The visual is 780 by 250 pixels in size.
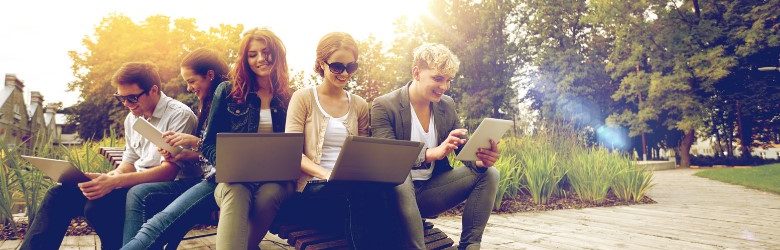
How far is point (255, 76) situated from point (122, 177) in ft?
2.76

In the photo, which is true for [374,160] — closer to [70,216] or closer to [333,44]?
[333,44]

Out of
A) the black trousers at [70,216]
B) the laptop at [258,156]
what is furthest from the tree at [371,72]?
the laptop at [258,156]

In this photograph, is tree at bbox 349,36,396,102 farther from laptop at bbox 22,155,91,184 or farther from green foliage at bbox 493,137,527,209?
laptop at bbox 22,155,91,184

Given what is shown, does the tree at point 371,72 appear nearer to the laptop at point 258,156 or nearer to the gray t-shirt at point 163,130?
the gray t-shirt at point 163,130

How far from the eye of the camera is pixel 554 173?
704cm

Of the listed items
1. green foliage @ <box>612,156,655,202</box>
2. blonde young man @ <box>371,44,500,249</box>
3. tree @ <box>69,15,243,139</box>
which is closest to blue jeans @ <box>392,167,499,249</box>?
blonde young man @ <box>371,44,500,249</box>

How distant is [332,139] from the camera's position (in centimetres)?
262

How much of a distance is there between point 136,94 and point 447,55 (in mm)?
A: 1741

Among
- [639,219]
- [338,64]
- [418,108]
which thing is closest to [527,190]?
[639,219]

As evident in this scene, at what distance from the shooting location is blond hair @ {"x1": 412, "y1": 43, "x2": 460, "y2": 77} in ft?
9.00

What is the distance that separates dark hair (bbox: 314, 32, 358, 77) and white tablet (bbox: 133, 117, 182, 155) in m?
0.86

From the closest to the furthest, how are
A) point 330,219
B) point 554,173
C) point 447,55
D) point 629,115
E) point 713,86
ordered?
point 330,219 < point 447,55 < point 554,173 < point 713,86 < point 629,115

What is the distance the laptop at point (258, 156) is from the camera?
2.00 metres

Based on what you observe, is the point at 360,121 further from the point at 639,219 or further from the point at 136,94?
the point at 639,219
